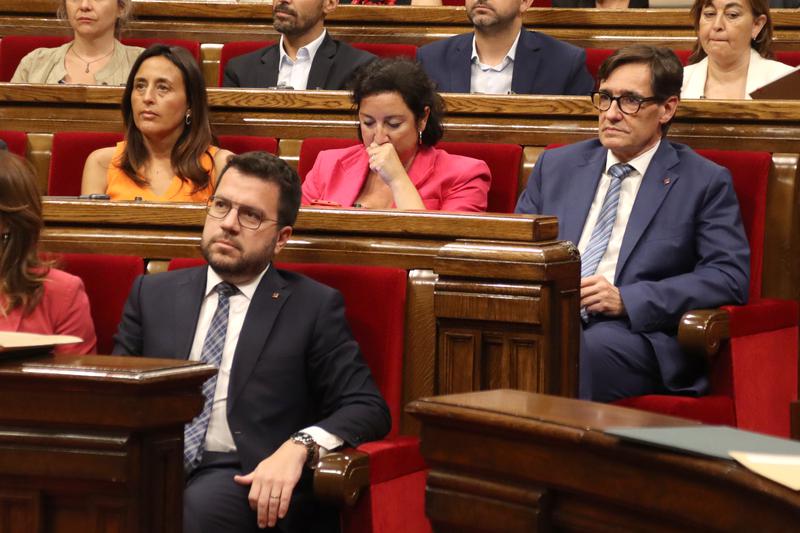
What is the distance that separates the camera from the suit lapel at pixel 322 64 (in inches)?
71.6

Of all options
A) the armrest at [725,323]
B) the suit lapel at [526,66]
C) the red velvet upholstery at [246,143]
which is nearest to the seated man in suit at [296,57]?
the suit lapel at [526,66]

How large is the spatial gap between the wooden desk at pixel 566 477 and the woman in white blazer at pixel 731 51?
3.75ft

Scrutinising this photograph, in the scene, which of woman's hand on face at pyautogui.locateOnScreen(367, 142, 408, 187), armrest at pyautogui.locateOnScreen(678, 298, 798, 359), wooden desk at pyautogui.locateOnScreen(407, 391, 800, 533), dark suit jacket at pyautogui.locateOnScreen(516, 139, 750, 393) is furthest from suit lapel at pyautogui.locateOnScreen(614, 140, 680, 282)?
wooden desk at pyautogui.locateOnScreen(407, 391, 800, 533)

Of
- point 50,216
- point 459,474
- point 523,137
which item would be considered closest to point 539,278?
point 459,474

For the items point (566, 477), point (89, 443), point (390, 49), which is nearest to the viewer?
point (566, 477)

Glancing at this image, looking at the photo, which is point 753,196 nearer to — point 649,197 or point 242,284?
point 649,197

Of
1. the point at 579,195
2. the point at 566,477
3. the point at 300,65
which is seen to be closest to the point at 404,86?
the point at 579,195

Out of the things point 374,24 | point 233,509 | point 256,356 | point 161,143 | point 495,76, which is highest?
point 374,24

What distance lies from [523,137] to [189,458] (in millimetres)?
660

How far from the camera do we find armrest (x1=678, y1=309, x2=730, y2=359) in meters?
1.12

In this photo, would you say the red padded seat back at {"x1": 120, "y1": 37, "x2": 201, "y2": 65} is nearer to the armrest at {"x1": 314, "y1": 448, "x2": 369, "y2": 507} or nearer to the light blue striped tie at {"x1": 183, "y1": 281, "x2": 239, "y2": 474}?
the light blue striped tie at {"x1": 183, "y1": 281, "x2": 239, "y2": 474}

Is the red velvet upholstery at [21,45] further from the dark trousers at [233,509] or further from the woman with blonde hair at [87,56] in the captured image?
the dark trousers at [233,509]

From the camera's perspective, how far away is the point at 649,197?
4.12ft

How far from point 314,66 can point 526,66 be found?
0.31m
